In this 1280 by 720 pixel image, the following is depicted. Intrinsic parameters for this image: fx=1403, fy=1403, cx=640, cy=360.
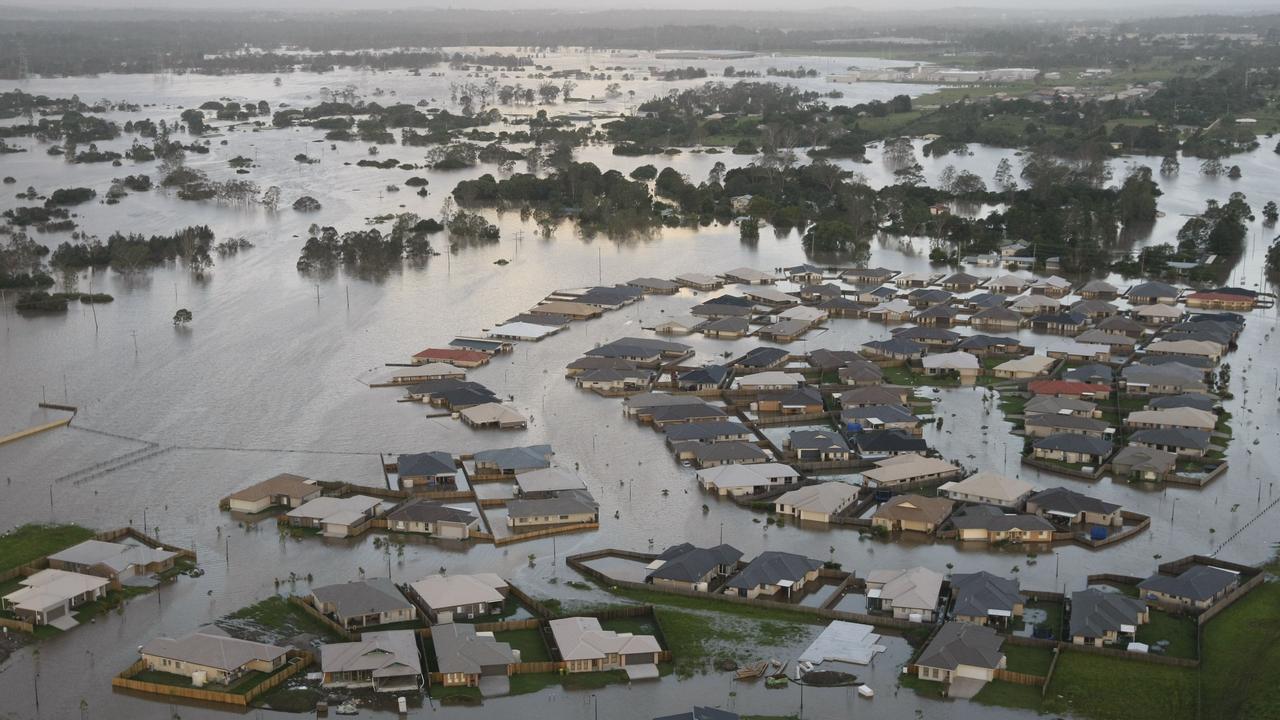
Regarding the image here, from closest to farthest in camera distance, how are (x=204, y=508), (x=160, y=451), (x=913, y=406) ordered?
(x=204, y=508), (x=160, y=451), (x=913, y=406)

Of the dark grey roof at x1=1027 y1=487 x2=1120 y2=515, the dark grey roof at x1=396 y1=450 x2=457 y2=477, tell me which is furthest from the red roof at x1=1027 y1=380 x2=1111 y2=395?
the dark grey roof at x1=396 y1=450 x2=457 y2=477

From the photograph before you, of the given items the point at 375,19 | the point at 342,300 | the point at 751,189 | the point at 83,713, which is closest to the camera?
the point at 83,713

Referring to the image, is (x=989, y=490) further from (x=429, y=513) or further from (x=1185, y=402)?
(x=429, y=513)

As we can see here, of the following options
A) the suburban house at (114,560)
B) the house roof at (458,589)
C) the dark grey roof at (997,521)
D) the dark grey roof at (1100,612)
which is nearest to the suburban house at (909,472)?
the dark grey roof at (997,521)

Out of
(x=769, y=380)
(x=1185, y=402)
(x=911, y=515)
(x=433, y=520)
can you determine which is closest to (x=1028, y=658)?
(x=911, y=515)

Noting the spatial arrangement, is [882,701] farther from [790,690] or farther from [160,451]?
[160,451]

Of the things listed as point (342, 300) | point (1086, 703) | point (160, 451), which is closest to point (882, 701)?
point (1086, 703)
